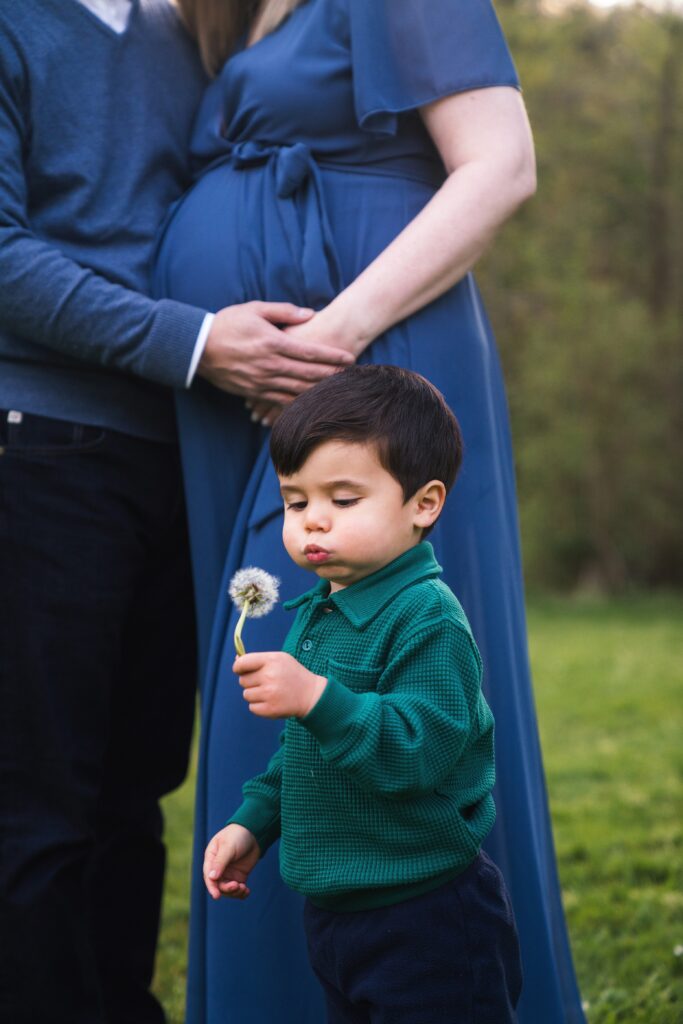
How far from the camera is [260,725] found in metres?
2.01

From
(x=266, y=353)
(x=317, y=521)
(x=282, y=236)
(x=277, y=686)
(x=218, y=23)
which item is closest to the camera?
(x=277, y=686)

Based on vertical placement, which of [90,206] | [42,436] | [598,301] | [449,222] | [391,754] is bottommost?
[391,754]

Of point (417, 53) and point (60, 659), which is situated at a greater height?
point (417, 53)

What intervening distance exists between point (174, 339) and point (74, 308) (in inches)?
7.1

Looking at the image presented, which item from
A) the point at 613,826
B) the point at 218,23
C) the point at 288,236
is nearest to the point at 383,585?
the point at 288,236

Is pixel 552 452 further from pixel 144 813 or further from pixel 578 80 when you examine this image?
pixel 144 813

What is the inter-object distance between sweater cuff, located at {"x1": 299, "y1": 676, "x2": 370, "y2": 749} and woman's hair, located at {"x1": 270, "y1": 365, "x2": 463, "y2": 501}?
318mm

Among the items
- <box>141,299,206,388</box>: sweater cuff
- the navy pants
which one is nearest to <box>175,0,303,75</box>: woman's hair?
<box>141,299,206,388</box>: sweater cuff

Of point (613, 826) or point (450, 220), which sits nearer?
point (450, 220)

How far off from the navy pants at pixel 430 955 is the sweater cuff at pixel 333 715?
0.31 meters

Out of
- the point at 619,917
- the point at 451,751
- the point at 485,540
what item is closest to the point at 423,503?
the point at 451,751

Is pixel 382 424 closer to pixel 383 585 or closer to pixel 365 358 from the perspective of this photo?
pixel 383 585

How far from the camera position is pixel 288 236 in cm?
214

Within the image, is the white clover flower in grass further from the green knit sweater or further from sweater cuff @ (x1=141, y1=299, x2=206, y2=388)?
sweater cuff @ (x1=141, y1=299, x2=206, y2=388)
